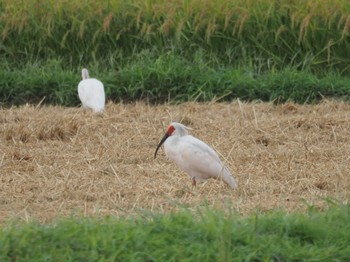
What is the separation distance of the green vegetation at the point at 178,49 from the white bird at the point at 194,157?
3357mm

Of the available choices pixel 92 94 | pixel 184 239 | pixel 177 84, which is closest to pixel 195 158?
pixel 184 239

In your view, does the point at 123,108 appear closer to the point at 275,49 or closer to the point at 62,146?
the point at 62,146

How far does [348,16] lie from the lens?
1184cm

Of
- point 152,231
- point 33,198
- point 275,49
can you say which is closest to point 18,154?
point 33,198

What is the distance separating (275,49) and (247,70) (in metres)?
0.61

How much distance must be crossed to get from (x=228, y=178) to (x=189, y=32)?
5.24 meters

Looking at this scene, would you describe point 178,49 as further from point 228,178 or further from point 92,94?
point 228,178

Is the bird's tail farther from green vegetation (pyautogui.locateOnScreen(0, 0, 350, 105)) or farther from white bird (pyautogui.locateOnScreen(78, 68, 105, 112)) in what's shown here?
green vegetation (pyautogui.locateOnScreen(0, 0, 350, 105))

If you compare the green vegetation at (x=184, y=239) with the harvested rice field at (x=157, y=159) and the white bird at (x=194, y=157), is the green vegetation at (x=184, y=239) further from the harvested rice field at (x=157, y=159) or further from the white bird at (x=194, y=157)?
the white bird at (x=194, y=157)

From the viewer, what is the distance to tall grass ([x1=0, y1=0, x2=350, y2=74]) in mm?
11969

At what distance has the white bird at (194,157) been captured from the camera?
24.0 ft

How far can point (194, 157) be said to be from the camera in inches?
293

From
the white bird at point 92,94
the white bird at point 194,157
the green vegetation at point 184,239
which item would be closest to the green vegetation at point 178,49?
the white bird at point 92,94

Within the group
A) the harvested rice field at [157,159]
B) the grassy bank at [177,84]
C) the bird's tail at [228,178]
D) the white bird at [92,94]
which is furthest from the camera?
the grassy bank at [177,84]
